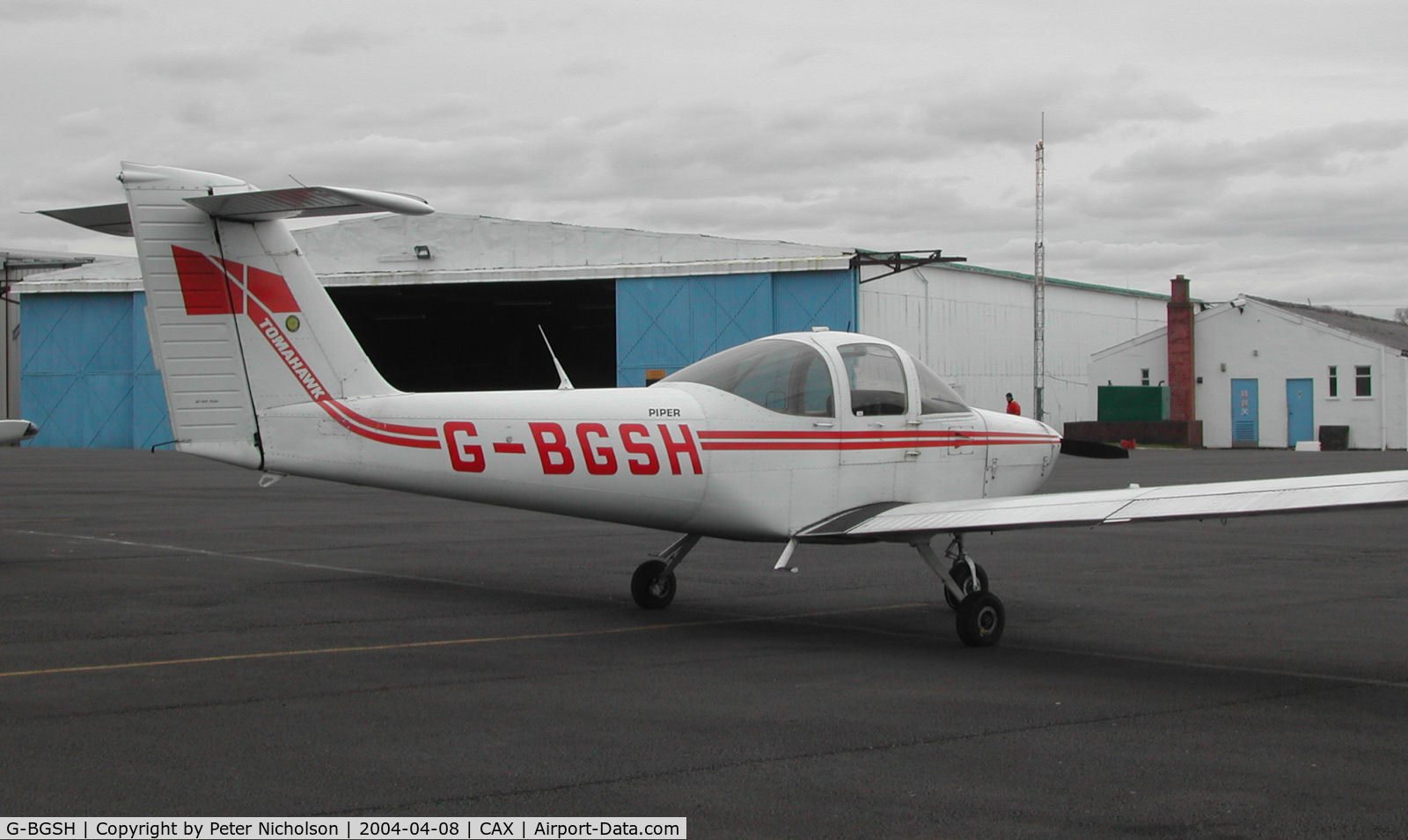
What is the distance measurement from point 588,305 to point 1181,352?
2488 cm

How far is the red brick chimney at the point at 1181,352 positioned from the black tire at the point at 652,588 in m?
49.9

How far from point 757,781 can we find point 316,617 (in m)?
5.40

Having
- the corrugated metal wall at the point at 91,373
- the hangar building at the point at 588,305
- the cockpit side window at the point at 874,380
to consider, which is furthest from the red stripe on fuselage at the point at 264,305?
the corrugated metal wall at the point at 91,373

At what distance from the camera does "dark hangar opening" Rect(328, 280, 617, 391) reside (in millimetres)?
56031

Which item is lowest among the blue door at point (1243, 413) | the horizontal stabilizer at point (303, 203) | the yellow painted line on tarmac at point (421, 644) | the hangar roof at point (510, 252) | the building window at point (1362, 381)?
the yellow painted line on tarmac at point (421, 644)

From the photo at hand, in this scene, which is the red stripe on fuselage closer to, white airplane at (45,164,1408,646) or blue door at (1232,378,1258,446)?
white airplane at (45,164,1408,646)

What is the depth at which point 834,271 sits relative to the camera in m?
38.4

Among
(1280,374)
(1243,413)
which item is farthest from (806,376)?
(1243,413)

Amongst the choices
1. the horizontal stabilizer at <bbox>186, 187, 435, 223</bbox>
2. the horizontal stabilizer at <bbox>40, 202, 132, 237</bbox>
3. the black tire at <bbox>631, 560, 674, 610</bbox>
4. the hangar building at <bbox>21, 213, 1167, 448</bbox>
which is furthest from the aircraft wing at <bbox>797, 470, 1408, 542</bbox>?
the hangar building at <bbox>21, 213, 1167, 448</bbox>

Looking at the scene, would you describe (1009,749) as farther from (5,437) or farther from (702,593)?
(5,437)

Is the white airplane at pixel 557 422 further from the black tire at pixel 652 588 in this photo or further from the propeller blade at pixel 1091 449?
the propeller blade at pixel 1091 449

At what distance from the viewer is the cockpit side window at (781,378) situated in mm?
9711

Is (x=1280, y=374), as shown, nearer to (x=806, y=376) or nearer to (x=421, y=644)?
(x=806, y=376)

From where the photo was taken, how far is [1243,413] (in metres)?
55.2
